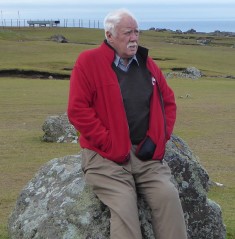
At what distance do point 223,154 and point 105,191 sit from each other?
39.9 feet

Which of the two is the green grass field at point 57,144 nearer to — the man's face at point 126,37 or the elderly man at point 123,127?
the elderly man at point 123,127

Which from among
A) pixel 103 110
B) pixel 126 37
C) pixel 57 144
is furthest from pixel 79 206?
pixel 57 144

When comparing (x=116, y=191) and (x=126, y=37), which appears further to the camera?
(x=126, y=37)

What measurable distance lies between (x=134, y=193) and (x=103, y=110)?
1.04m

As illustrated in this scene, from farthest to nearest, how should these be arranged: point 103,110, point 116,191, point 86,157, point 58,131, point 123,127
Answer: point 58,131
point 86,157
point 103,110
point 123,127
point 116,191

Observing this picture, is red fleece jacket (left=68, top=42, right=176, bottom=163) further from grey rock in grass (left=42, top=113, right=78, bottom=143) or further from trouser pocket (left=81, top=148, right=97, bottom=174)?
grey rock in grass (left=42, top=113, right=78, bottom=143)

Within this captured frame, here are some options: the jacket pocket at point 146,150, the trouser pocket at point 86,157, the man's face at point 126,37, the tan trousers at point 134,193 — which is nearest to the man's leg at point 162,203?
the tan trousers at point 134,193

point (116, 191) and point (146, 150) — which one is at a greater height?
point (146, 150)

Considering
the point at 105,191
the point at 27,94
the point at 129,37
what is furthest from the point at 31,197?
the point at 27,94

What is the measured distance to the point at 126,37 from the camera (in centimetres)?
661

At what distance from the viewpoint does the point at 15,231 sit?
7051 mm

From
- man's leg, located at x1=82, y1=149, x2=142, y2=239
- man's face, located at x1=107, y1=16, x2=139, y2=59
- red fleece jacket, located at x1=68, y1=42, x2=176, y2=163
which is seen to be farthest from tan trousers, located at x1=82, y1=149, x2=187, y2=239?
man's face, located at x1=107, y1=16, x2=139, y2=59

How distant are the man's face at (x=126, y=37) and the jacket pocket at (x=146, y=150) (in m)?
1.06

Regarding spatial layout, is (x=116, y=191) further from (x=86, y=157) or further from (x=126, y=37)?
(x=126, y=37)
